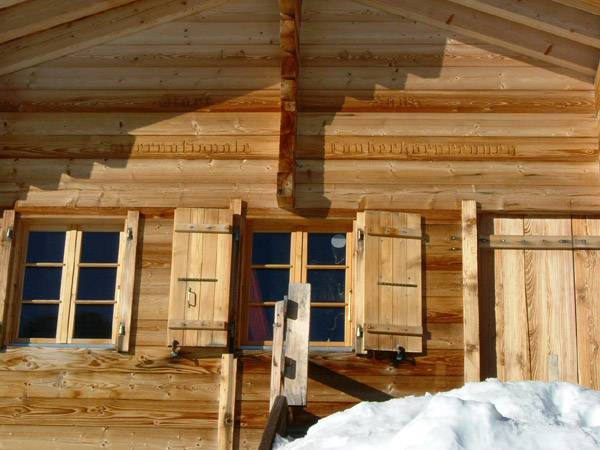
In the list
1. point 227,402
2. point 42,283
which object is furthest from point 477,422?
point 42,283

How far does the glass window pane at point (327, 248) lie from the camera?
8273 millimetres

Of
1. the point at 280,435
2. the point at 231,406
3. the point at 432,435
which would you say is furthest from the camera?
the point at 231,406

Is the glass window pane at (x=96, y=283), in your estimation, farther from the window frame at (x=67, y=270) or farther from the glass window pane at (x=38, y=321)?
the glass window pane at (x=38, y=321)

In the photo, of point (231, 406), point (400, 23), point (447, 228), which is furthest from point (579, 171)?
point (231, 406)

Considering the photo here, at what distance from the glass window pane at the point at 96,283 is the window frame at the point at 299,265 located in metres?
1.20

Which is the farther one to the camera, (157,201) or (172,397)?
(157,201)

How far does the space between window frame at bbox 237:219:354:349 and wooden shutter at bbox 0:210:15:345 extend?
2.04 meters

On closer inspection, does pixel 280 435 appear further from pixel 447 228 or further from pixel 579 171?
pixel 579 171

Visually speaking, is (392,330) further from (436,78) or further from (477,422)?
(477,422)

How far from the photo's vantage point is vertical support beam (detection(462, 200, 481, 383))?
→ 25.1 feet

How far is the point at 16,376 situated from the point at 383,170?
362cm

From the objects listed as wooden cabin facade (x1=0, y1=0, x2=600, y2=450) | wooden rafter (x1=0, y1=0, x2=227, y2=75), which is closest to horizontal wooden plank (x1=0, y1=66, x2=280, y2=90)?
wooden cabin facade (x1=0, y1=0, x2=600, y2=450)

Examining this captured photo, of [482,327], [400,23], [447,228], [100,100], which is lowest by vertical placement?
[482,327]

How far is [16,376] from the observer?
7.86m
